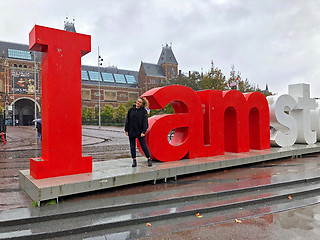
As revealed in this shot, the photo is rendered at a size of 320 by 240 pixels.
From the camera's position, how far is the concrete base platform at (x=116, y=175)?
4999 mm

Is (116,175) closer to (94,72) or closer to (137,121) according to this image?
(137,121)

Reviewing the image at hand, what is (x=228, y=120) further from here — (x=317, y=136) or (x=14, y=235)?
(x=14, y=235)

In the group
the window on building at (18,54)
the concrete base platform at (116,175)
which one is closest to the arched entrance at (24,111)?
the window on building at (18,54)

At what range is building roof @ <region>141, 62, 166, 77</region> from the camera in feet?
Result: 261

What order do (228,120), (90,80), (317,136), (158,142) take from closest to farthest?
(158,142) < (228,120) < (317,136) < (90,80)

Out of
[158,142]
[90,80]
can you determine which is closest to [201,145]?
[158,142]

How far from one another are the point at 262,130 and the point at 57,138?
7.18 meters

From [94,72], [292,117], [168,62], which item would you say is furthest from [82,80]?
[292,117]

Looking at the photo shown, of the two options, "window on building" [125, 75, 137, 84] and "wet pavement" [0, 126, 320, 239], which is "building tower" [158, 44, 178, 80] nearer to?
"window on building" [125, 75, 137, 84]

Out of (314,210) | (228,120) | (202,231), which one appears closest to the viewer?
(202,231)

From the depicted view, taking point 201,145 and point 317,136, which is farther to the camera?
point 317,136

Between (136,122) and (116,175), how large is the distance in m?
1.42

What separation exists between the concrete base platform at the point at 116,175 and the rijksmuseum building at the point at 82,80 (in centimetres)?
4742

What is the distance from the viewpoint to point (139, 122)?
21.5ft
